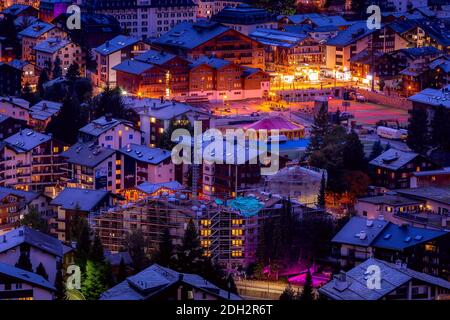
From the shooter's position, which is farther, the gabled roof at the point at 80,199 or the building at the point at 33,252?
the gabled roof at the point at 80,199

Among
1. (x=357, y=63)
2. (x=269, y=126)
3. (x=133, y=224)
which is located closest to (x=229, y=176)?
(x=133, y=224)

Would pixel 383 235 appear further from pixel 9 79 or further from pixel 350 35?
pixel 350 35

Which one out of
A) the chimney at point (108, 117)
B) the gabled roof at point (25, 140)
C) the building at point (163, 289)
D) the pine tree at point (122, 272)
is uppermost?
the building at point (163, 289)

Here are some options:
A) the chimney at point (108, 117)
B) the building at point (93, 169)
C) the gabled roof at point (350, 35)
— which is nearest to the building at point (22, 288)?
the building at point (93, 169)

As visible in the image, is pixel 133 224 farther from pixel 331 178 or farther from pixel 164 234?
pixel 331 178

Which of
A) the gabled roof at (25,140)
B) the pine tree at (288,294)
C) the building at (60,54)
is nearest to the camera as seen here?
the pine tree at (288,294)

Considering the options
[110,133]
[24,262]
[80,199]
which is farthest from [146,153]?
[24,262]

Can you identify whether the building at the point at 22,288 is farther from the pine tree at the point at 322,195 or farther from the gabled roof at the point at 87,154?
the gabled roof at the point at 87,154

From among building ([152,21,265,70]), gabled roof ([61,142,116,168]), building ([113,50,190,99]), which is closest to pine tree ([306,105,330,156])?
gabled roof ([61,142,116,168])
